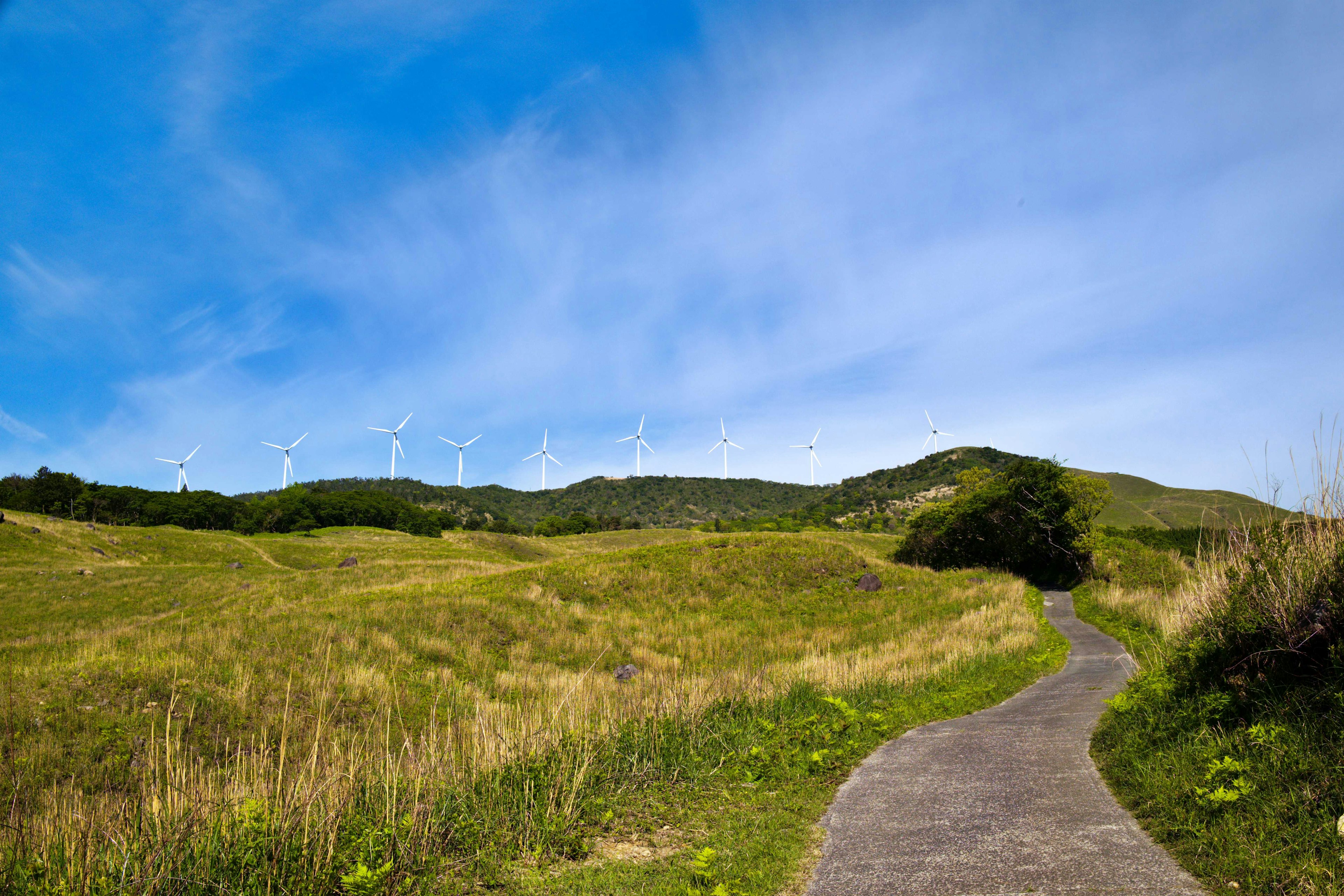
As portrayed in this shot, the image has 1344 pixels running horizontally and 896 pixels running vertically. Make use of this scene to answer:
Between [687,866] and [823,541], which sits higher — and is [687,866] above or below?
below

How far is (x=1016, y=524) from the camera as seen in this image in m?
51.6

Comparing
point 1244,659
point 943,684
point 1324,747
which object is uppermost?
point 1244,659

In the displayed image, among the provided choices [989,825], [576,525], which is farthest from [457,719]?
[576,525]

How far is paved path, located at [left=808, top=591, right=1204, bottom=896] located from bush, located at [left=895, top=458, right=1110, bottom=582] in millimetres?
39760

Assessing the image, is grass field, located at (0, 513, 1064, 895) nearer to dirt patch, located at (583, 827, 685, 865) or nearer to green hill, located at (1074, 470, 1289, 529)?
dirt patch, located at (583, 827, 685, 865)

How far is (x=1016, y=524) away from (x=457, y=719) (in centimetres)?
4771

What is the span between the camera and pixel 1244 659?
26.5ft

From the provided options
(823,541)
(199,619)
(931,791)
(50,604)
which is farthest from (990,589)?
(50,604)

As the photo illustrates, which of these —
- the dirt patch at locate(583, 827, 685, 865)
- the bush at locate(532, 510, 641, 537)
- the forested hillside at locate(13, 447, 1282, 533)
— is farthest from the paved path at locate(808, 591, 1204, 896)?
the bush at locate(532, 510, 641, 537)

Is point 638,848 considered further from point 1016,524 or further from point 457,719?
point 1016,524

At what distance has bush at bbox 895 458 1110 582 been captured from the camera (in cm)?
4572

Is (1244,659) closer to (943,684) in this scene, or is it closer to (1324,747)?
(1324,747)

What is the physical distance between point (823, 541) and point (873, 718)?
42.0 meters

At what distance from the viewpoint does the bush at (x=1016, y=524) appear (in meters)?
45.7
